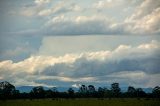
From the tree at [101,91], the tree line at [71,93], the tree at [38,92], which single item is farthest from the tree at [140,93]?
the tree at [38,92]

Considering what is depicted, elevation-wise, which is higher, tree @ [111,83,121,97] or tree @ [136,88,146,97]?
tree @ [111,83,121,97]

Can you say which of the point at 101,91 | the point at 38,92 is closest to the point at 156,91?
the point at 101,91

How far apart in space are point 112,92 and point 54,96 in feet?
38.5

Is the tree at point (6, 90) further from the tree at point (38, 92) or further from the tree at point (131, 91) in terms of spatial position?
the tree at point (131, 91)

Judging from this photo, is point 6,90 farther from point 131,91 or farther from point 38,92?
point 131,91

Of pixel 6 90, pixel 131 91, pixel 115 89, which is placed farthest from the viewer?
pixel 115 89

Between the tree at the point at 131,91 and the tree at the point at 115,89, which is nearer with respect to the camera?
the tree at the point at 131,91

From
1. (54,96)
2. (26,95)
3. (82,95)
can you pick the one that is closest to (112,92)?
(82,95)

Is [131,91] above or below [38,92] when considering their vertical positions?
above

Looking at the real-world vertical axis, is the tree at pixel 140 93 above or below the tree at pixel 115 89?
below

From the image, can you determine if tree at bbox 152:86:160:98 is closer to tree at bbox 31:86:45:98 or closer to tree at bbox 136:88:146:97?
tree at bbox 136:88:146:97

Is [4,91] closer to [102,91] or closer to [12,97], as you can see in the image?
[12,97]

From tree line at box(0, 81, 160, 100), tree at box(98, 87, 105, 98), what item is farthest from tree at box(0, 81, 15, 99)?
tree at box(98, 87, 105, 98)

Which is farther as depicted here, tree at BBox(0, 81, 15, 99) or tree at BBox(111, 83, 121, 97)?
tree at BBox(111, 83, 121, 97)
